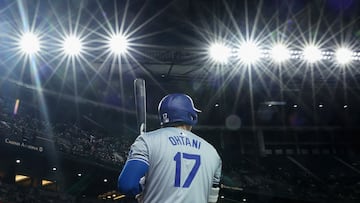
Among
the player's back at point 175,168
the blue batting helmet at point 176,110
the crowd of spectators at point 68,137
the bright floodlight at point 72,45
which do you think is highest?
the bright floodlight at point 72,45

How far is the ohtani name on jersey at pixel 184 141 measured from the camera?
86.2 inches

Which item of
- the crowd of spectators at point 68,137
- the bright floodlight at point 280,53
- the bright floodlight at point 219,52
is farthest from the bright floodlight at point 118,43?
the crowd of spectators at point 68,137

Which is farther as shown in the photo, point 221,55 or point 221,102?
point 221,102

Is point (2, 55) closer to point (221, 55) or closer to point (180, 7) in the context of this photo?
point (180, 7)

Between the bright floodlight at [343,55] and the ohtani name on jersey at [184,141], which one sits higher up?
the bright floodlight at [343,55]

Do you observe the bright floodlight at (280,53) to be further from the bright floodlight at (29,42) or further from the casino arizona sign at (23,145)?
the casino arizona sign at (23,145)

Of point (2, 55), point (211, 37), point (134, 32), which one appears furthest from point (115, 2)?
point (2, 55)

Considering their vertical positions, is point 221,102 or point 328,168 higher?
point 221,102

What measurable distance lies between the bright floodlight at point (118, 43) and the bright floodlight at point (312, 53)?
6.02 metres

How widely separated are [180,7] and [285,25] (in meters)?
3.42

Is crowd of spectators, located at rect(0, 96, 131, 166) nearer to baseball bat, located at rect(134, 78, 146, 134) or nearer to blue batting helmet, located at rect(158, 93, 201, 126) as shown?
baseball bat, located at rect(134, 78, 146, 134)

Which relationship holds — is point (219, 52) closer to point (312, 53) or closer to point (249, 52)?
point (249, 52)

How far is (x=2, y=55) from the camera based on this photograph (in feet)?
44.0

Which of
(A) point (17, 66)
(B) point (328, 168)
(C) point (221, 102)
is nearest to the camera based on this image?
(A) point (17, 66)
